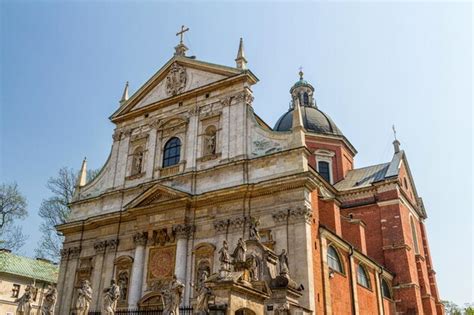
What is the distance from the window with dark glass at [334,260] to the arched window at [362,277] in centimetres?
202

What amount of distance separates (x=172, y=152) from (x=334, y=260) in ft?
31.8

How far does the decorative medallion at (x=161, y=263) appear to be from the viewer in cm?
2006

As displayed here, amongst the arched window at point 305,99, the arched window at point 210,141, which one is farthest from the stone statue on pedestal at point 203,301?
the arched window at point 305,99

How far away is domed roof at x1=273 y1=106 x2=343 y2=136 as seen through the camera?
3322 centimetres

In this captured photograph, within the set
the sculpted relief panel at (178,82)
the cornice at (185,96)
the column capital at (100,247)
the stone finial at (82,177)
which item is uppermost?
the sculpted relief panel at (178,82)

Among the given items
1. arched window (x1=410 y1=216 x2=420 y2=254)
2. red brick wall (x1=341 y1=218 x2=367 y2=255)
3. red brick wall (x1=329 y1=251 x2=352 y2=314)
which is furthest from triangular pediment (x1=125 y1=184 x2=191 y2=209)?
arched window (x1=410 y1=216 x2=420 y2=254)

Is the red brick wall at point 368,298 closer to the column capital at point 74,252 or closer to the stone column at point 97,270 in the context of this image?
the stone column at point 97,270

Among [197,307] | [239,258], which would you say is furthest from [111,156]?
[197,307]

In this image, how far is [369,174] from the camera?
31.4m

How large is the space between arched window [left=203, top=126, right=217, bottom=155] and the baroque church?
0.23ft

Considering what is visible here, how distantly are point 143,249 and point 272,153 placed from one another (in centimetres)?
756

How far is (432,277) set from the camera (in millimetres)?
30547

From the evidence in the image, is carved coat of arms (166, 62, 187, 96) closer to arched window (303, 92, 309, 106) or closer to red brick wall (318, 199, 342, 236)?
red brick wall (318, 199, 342, 236)

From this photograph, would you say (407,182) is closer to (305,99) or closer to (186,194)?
(305,99)
